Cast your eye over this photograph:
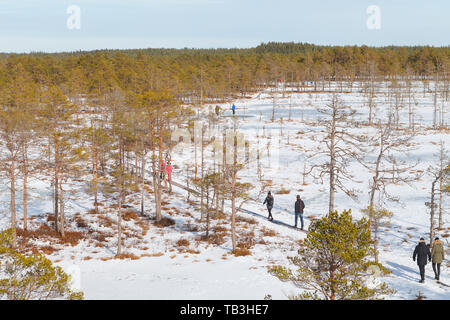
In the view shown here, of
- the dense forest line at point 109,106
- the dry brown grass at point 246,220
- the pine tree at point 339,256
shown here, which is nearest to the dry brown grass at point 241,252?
the dense forest line at point 109,106

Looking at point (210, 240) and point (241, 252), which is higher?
point (241, 252)

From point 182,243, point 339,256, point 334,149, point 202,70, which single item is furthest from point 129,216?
point 202,70

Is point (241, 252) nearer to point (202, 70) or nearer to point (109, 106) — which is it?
point (109, 106)

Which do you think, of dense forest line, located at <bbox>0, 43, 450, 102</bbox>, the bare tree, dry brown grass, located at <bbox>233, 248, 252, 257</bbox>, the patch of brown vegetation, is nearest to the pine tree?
the bare tree

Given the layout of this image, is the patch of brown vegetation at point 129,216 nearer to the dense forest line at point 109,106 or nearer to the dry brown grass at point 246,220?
the dense forest line at point 109,106

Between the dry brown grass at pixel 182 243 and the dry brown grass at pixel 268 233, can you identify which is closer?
the dry brown grass at pixel 182 243

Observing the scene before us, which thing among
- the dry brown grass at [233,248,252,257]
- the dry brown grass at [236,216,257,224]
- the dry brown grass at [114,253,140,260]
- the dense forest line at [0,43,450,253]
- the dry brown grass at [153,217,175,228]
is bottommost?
the dry brown grass at [114,253,140,260]

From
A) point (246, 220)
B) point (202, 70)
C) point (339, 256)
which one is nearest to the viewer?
point (339, 256)

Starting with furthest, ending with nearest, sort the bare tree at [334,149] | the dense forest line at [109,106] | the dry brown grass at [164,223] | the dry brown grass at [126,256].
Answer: the dry brown grass at [164,223] → the dense forest line at [109,106] → the bare tree at [334,149] → the dry brown grass at [126,256]

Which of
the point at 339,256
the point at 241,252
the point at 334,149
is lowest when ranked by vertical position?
the point at 241,252

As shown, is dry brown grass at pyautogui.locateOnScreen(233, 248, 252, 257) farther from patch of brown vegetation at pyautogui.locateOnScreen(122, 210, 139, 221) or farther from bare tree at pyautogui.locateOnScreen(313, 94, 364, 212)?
patch of brown vegetation at pyautogui.locateOnScreen(122, 210, 139, 221)

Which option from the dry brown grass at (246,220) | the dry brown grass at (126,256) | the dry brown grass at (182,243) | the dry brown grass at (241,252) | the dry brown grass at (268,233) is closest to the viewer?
the dry brown grass at (241,252)
